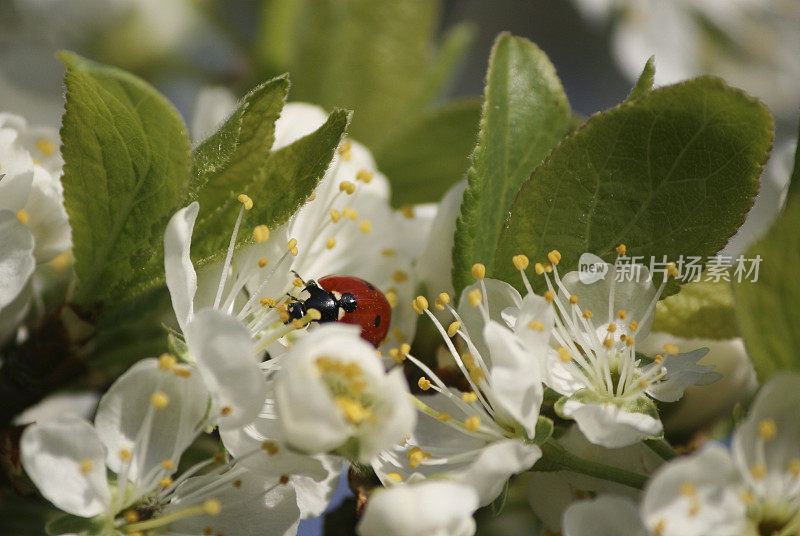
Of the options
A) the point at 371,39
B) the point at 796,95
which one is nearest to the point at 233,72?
the point at 371,39

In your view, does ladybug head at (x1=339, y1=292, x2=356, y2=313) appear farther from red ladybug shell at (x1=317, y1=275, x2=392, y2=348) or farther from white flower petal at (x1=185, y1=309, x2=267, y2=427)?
white flower petal at (x1=185, y1=309, x2=267, y2=427)

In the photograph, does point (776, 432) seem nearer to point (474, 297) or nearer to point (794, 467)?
point (794, 467)

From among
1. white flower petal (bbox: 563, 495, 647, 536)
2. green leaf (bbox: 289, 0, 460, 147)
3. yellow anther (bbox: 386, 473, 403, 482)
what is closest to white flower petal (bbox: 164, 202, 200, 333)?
yellow anther (bbox: 386, 473, 403, 482)

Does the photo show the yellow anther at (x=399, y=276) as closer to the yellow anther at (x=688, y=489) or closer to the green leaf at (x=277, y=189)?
the green leaf at (x=277, y=189)

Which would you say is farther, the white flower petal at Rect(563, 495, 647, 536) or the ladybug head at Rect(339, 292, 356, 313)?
the ladybug head at Rect(339, 292, 356, 313)

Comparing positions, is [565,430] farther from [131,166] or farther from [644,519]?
[131,166]

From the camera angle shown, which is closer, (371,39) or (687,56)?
(371,39)

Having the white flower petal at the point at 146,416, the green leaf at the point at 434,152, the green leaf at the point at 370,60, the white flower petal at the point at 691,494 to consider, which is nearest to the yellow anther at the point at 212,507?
the white flower petal at the point at 146,416
